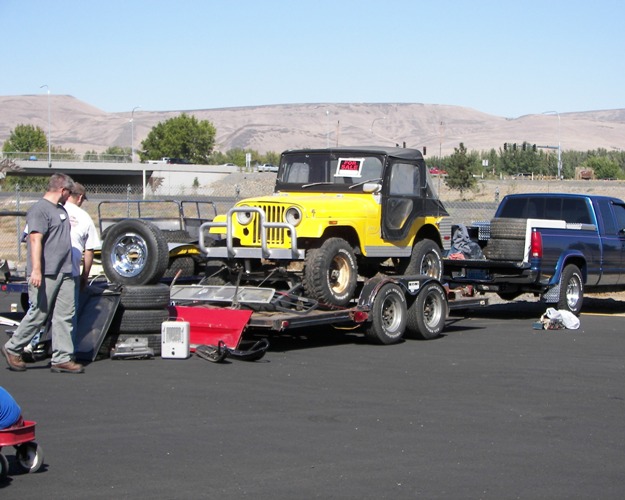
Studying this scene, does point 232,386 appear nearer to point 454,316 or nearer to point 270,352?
point 270,352

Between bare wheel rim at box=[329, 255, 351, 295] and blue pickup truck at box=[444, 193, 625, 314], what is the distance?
11.8 ft

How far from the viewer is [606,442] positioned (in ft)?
23.4

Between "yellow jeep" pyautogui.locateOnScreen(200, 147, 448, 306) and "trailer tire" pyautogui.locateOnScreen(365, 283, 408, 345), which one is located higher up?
"yellow jeep" pyautogui.locateOnScreen(200, 147, 448, 306)

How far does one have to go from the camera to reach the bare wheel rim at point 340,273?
1208 centimetres

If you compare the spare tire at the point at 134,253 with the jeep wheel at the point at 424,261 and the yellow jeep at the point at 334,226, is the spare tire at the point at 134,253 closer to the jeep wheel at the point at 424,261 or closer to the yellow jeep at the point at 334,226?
the yellow jeep at the point at 334,226

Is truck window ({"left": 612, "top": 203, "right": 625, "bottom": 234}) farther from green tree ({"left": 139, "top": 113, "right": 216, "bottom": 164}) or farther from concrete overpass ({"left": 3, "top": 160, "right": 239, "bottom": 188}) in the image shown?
green tree ({"left": 139, "top": 113, "right": 216, "bottom": 164})

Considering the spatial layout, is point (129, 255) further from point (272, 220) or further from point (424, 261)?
point (424, 261)

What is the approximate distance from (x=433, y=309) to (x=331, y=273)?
191 cm

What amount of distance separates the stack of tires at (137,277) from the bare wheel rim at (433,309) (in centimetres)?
367

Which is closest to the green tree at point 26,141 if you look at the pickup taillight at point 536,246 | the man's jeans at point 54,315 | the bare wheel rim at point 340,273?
the pickup taillight at point 536,246

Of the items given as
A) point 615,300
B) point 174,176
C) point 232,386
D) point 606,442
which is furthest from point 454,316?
point 174,176

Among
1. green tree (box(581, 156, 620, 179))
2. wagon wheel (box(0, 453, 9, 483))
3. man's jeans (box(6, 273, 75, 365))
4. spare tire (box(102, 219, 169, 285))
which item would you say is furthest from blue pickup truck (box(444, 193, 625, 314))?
green tree (box(581, 156, 620, 179))

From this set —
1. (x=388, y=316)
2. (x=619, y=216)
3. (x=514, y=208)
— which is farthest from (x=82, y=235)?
(x=619, y=216)

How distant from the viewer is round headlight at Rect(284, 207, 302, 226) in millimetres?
11930
